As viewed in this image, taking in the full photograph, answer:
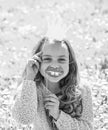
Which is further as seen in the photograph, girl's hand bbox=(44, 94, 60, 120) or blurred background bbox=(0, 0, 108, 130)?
blurred background bbox=(0, 0, 108, 130)

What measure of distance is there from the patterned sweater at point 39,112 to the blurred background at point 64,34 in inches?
24.9

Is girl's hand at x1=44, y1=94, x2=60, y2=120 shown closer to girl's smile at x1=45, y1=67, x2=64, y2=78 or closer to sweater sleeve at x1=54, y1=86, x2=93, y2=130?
sweater sleeve at x1=54, y1=86, x2=93, y2=130

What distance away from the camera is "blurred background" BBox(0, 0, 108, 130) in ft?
18.0

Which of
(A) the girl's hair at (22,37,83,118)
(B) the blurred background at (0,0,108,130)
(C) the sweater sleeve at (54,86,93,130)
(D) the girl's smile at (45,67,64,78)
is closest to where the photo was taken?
(D) the girl's smile at (45,67,64,78)

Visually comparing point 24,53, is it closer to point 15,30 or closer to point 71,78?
point 15,30

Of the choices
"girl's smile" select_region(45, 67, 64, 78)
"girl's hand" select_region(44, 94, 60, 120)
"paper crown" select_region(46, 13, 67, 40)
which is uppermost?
"paper crown" select_region(46, 13, 67, 40)

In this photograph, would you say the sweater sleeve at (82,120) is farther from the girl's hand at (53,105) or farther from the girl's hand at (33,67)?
the girl's hand at (33,67)

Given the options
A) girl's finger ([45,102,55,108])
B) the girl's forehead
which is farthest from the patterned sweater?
the girl's forehead

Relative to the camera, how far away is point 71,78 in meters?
4.26

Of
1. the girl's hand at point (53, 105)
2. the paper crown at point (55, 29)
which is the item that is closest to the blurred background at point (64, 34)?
the paper crown at point (55, 29)

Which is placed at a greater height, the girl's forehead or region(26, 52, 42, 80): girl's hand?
the girl's forehead

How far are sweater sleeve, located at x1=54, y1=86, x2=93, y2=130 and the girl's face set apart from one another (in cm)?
38

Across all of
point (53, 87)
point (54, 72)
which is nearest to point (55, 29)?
point (54, 72)

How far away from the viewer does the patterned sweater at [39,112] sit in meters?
4.05
